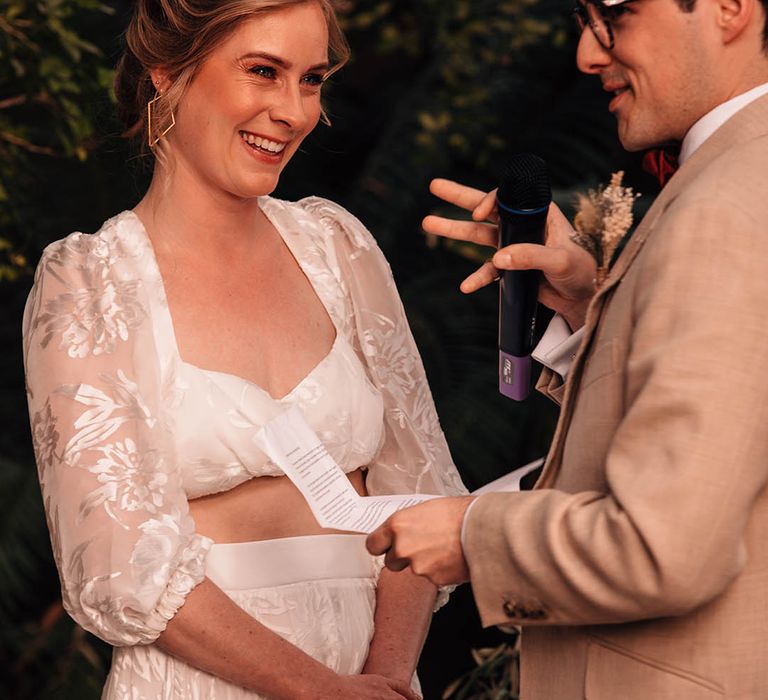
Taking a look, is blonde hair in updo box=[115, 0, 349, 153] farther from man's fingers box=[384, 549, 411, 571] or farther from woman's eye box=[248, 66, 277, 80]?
man's fingers box=[384, 549, 411, 571]

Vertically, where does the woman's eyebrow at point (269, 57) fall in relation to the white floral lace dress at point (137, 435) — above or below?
above

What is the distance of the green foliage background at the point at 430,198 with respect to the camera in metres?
4.33

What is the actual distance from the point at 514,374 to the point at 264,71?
857mm

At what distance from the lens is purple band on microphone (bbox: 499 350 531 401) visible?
1983 mm

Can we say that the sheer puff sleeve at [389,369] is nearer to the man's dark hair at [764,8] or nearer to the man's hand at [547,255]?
the man's hand at [547,255]

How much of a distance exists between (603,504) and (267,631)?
0.90m

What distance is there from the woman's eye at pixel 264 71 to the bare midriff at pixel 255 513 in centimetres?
81

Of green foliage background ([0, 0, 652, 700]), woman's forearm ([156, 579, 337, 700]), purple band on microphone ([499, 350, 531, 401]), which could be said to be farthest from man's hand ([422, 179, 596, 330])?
green foliage background ([0, 0, 652, 700])

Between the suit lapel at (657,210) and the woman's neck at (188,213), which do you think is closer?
the suit lapel at (657,210)

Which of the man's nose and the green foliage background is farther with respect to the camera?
the green foliage background

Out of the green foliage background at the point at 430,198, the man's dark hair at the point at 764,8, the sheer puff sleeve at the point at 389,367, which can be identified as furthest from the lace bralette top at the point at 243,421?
the green foliage background at the point at 430,198

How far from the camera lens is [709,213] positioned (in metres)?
1.50

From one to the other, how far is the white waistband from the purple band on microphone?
1.96 feet

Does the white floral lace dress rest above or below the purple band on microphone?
below
